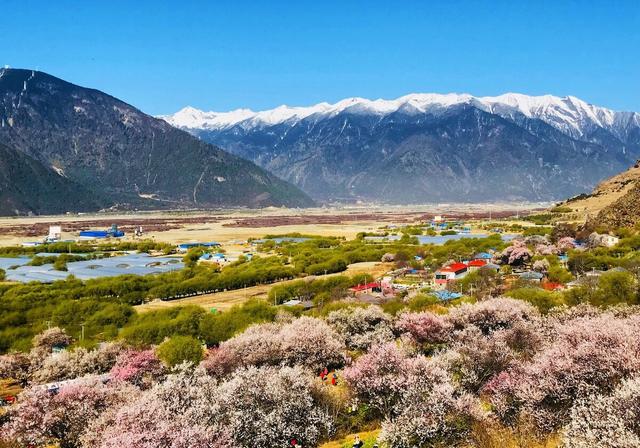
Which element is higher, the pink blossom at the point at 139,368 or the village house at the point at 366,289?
the pink blossom at the point at 139,368

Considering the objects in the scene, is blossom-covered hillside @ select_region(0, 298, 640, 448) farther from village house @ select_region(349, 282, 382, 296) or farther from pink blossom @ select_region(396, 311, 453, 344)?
village house @ select_region(349, 282, 382, 296)

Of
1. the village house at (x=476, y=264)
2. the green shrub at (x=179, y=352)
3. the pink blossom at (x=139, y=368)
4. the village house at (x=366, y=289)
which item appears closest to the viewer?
the pink blossom at (x=139, y=368)

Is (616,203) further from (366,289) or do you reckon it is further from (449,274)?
(366,289)

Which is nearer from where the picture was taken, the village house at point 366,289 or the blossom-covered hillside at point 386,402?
the blossom-covered hillside at point 386,402

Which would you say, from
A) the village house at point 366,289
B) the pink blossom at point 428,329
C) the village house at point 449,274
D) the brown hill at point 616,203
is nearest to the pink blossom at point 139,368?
the pink blossom at point 428,329

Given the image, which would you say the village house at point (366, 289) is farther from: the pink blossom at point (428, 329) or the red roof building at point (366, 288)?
the pink blossom at point (428, 329)

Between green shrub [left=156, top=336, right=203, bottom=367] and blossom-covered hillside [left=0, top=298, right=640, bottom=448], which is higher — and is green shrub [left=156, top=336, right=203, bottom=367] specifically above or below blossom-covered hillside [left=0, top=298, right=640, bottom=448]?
below

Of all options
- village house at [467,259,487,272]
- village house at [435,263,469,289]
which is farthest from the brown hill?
village house at [435,263,469,289]

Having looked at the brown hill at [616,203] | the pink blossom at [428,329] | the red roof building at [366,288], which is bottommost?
the red roof building at [366,288]

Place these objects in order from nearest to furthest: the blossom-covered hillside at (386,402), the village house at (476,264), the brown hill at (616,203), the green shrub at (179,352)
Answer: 1. the blossom-covered hillside at (386,402)
2. the green shrub at (179,352)
3. the village house at (476,264)
4. the brown hill at (616,203)

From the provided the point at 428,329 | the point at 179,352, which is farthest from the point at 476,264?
the point at 179,352

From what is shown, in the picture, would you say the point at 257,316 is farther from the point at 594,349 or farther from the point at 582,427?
the point at 582,427
